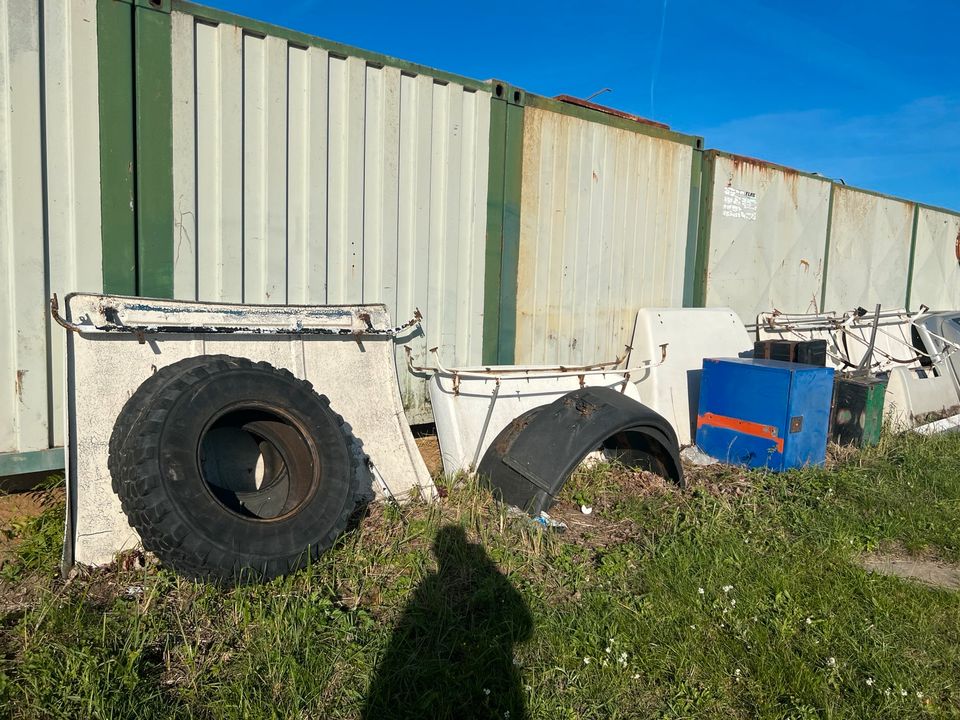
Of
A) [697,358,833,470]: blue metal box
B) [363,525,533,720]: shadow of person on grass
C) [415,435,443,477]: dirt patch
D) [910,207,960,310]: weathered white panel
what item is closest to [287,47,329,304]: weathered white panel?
[415,435,443,477]: dirt patch

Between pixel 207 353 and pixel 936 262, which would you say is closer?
pixel 207 353

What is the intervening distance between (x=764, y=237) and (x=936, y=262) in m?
5.41

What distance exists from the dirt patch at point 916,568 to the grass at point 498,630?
0.10 m

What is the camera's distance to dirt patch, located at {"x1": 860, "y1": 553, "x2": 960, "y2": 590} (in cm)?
362

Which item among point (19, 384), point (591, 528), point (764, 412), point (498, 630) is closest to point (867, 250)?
point (764, 412)

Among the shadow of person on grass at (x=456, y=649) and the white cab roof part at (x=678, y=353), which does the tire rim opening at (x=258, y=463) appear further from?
the white cab roof part at (x=678, y=353)

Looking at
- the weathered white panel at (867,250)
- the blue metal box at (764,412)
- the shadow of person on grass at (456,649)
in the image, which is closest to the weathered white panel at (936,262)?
the weathered white panel at (867,250)

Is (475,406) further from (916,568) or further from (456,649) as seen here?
(916,568)

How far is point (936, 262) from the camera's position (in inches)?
432

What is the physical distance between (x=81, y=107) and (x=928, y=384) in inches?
309

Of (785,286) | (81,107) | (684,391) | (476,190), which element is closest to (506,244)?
(476,190)

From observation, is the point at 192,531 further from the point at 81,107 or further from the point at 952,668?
the point at 952,668

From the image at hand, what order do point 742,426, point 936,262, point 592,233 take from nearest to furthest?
point 742,426, point 592,233, point 936,262

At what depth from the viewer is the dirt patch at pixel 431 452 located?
4797 millimetres
